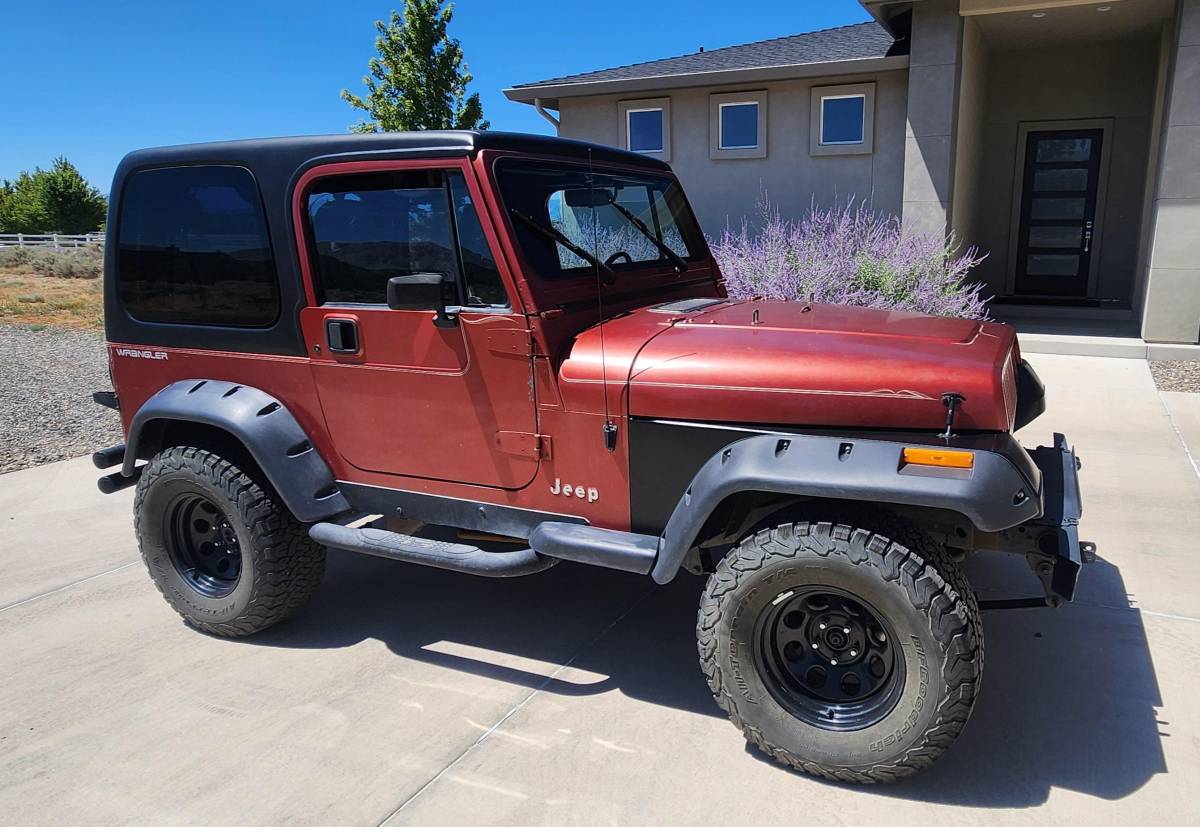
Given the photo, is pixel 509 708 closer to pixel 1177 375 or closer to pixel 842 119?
pixel 1177 375

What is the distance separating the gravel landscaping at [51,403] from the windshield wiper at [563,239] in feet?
18.1

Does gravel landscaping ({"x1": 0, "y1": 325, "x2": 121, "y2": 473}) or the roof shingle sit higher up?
the roof shingle

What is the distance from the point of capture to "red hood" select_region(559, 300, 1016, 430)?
8.21 feet

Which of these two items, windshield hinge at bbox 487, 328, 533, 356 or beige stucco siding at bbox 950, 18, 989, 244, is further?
beige stucco siding at bbox 950, 18, 989, 244

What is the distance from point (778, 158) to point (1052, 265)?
445 cm

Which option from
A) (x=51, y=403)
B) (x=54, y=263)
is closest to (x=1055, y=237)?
(x=51, y=403)

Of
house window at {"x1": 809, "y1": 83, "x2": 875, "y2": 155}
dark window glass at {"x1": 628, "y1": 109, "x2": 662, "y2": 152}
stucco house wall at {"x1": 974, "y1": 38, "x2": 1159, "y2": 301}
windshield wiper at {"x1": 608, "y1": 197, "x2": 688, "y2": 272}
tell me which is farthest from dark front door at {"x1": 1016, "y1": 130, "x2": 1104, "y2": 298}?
windshield wiper at {"x1": 608, "y1": 197, "x2": 688, "y2": 272}

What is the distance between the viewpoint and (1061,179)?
40.2 ft

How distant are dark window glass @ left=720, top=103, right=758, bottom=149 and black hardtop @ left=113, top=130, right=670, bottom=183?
884 cm

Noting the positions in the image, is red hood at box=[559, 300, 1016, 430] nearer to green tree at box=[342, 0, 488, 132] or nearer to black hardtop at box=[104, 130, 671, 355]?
black hardtop at box=[104, 130, 671, 355]

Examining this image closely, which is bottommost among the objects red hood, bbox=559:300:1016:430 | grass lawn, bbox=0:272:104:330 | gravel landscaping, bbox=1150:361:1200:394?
gravel landscaping, bbox=1150:361:1200:394

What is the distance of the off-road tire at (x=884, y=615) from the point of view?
7.89ft

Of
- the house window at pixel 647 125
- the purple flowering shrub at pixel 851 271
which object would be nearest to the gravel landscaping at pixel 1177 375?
the purple flowering shrub at pixel 851 271

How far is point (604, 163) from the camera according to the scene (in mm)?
3572
